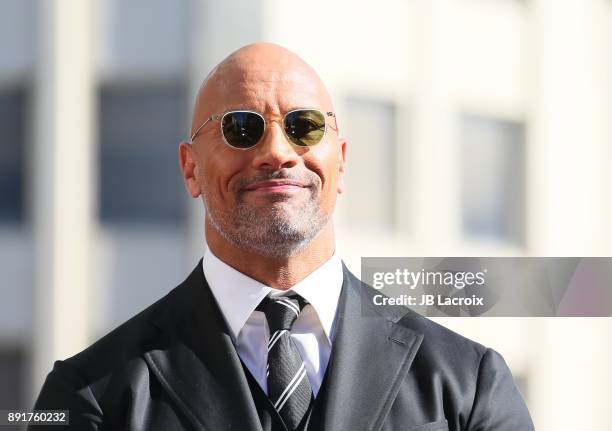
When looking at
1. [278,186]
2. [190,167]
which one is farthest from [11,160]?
[278,186]

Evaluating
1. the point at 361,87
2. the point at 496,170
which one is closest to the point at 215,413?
the point at 361,87

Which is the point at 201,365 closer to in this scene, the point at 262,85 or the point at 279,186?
the point at 279,186

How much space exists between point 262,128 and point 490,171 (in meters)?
1.61

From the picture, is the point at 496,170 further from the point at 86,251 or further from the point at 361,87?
the point at 86,251

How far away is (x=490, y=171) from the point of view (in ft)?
12.7

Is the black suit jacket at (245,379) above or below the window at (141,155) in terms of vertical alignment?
below

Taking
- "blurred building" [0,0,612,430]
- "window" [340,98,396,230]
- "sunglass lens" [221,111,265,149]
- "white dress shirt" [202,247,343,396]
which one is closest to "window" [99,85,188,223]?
"blurred building" [0,0,612,430]

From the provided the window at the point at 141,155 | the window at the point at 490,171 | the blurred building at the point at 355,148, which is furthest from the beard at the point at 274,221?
the window at the point at 141,155

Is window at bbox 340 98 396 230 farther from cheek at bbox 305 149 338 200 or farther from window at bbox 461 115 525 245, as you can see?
cheek at bbox 305 149 338 200

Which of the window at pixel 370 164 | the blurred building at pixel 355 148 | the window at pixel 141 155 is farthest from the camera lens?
the window at pixel 141 155

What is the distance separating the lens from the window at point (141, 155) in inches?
205

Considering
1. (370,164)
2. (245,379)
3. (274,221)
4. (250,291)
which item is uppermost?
(370,164)

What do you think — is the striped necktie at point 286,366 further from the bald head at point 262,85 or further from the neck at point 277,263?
the bald head at point 262,85

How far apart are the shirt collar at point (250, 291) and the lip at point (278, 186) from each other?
0.81ft
